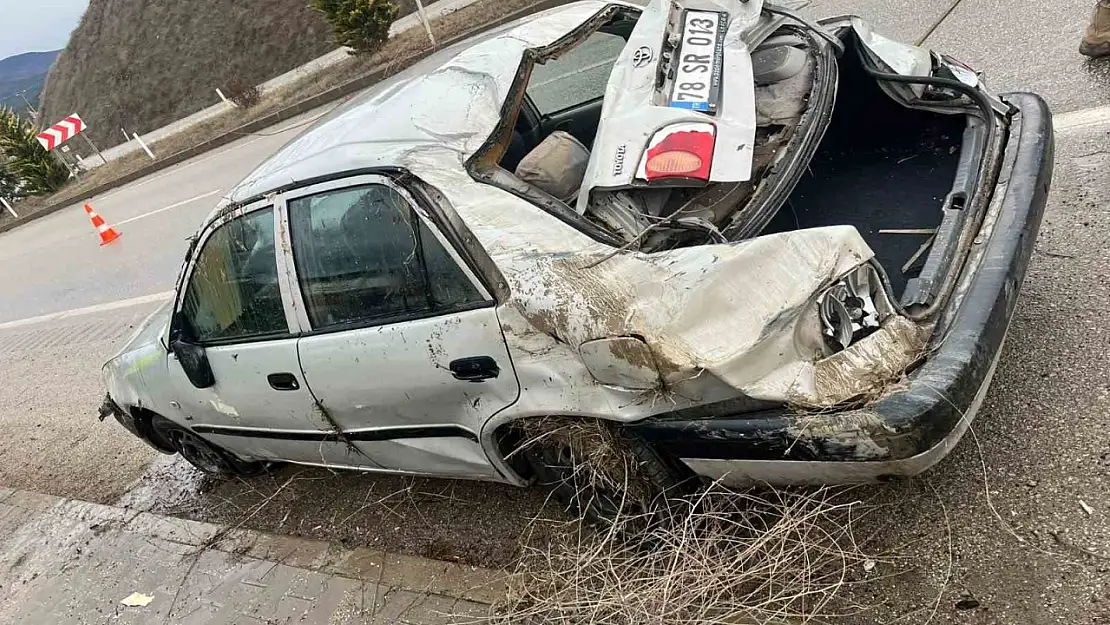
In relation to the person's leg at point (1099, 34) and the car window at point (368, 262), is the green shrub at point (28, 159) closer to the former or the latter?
the car window at point (368, 262)

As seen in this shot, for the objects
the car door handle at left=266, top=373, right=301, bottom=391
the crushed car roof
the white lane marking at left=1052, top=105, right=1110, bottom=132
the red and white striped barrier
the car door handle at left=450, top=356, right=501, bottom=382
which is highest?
the crushed car roof

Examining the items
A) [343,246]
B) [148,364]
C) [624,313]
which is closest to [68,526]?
[148,364]

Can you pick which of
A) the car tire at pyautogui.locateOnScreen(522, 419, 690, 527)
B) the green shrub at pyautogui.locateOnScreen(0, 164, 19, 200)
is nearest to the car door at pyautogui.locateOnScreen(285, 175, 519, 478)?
the car tire at pyautogui.locateOnScreen(522, 419, 690, 527)

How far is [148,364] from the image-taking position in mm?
3881

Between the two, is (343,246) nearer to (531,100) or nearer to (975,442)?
(531,100)

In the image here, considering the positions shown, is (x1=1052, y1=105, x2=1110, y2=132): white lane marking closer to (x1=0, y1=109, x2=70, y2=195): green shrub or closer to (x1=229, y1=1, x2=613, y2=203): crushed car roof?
(x1=229, y1=1, x2=613, y2=203): crushed car roof

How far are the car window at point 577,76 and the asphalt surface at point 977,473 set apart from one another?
71.0 inches

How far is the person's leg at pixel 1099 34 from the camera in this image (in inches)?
171

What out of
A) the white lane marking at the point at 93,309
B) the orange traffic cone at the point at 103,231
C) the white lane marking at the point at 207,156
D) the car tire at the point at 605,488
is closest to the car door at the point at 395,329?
the car tire at the point at 605,488

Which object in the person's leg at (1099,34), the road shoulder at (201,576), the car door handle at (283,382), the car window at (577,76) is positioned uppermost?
the car window at (577,76)

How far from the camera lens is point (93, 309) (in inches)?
324

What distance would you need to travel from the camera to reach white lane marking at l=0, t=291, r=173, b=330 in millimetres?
7582

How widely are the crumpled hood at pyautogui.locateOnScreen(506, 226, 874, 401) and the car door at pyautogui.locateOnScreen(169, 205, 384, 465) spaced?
1.38 meters

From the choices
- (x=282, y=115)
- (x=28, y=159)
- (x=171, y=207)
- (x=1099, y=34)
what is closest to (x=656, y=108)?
(x=1099, y=34)
